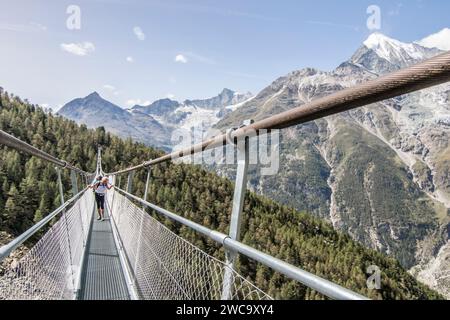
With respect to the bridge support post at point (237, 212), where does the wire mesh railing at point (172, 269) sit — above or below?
below

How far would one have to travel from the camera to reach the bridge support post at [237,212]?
6.33 ft

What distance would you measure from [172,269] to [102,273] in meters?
3.05

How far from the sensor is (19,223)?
85.8 meters

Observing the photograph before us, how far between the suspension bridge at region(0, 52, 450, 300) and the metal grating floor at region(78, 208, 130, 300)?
14 mm

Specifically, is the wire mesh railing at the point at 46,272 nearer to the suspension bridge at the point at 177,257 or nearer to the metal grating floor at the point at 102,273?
the suspension bridge at the point at 177,257

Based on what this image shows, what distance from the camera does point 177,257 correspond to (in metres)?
3.08

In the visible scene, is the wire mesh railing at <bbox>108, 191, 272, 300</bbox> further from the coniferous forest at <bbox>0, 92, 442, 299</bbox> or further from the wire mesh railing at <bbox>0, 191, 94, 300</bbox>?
the coniferous forest at <bbox>0, 92, 442, 299</bbox>

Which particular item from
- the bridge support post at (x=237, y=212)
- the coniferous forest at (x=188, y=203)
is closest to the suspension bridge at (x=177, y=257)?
the bridge support post at (x=237, y=212)

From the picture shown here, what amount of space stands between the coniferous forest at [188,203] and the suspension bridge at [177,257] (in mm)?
58163

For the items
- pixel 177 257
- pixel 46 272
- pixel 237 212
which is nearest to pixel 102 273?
pixel 46 272

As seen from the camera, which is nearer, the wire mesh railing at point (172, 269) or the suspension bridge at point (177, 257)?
Result: the suspension bridge at point (177, 257)

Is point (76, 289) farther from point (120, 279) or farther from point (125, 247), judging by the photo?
point (125, 247)
